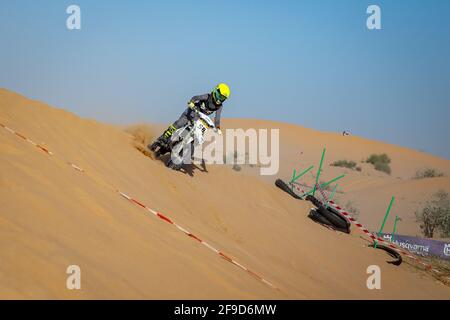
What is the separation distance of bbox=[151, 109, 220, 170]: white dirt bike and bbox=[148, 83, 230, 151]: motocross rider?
0.21 m

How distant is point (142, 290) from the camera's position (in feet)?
13.8

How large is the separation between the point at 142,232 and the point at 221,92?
5.78m

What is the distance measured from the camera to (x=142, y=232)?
555 centimetres

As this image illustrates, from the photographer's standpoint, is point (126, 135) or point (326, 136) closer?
point (126, 135)

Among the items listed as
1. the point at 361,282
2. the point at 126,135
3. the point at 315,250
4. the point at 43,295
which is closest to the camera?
the point at 43,295

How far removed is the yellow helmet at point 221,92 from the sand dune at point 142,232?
1.86 m

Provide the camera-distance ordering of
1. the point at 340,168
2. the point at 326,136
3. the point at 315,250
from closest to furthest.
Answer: the point at 315,250, the point at 340,168, the point at 326,136

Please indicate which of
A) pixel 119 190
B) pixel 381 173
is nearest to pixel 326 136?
pixel 381 173

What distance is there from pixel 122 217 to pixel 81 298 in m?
2.07

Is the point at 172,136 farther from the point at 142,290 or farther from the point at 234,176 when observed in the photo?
the point at 142,290

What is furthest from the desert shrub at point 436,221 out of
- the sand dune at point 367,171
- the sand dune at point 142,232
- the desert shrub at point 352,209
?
the sand dune at point 142,232

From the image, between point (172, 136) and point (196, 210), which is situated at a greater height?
point (172, 136)

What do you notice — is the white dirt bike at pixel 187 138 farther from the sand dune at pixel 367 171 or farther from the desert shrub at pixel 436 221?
the desert shrub at pixel 436 221

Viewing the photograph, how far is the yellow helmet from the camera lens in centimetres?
1081
